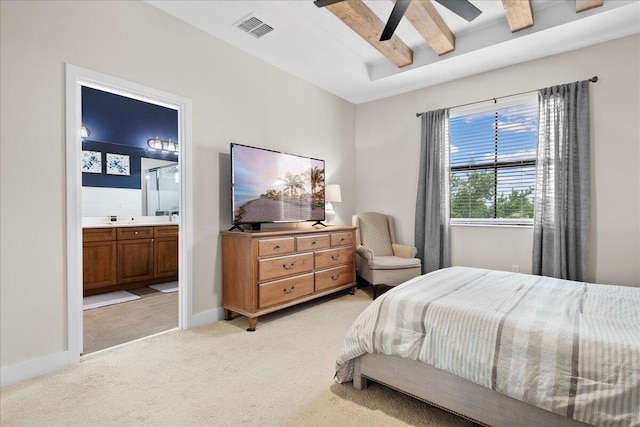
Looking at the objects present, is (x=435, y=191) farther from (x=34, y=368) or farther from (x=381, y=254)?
(x=34, y=368)

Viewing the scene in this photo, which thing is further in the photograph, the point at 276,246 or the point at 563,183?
the point at 563,183

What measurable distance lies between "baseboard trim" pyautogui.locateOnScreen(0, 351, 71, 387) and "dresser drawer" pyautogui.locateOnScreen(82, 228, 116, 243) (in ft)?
6.87

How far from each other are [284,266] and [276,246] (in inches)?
9.4

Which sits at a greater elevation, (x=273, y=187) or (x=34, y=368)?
(x=273, y=187)

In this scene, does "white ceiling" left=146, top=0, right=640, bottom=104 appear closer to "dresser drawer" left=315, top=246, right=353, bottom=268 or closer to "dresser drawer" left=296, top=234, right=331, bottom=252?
"dresser drawer" left=296, top=234, right=331, bottom=252

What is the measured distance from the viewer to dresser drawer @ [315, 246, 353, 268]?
3.63m

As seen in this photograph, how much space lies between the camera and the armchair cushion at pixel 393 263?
3893 millimetres

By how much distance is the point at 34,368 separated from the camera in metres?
2.09

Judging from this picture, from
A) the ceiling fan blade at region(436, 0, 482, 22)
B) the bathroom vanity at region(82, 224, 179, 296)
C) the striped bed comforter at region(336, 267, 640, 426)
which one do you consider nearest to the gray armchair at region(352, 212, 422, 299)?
the striped bed comforter at region(336, 267, 640, 426)

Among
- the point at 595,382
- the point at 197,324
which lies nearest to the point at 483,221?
the point at 595,382

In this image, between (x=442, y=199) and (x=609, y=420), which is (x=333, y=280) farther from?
(x=609, y=420)

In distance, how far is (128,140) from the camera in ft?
15.0

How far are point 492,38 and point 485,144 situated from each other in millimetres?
1230

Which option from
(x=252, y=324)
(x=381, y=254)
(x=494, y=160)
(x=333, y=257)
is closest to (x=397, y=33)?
(x=494, y=160)
